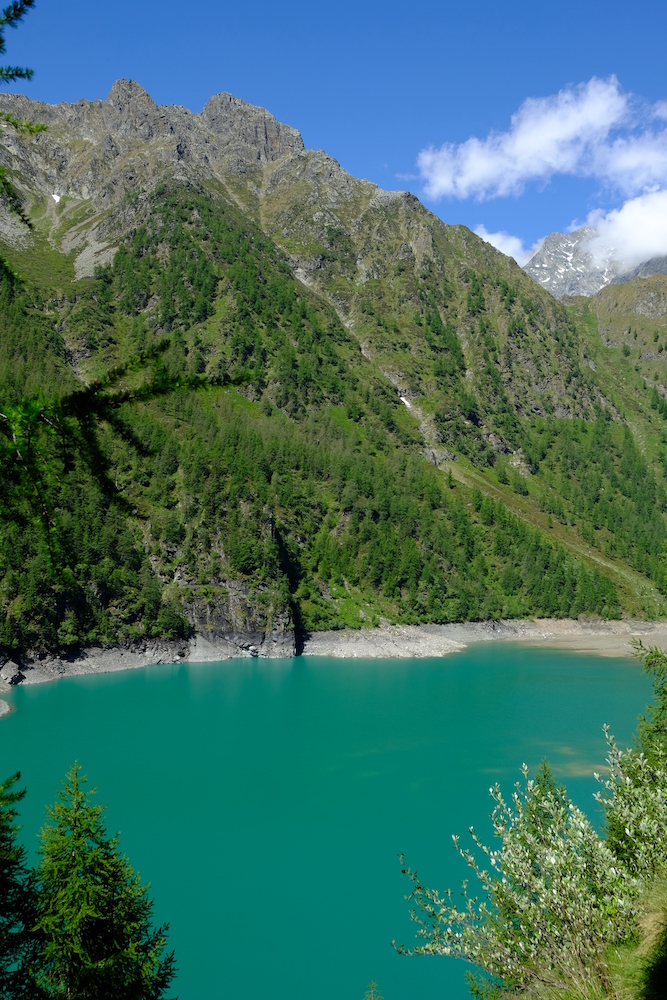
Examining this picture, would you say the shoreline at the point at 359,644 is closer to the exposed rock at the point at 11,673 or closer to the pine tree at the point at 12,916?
the exposed rock at the point at 11,673

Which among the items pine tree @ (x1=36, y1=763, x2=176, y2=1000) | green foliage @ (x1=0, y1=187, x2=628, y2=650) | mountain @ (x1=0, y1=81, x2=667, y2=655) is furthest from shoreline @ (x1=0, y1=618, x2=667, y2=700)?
pine tree @ (x1=36, y1=763, x2=176, y2=1000)

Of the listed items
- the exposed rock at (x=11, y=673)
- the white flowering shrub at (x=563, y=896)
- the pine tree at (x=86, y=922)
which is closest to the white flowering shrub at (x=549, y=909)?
the white flowering shrub at (x=563, y=896)

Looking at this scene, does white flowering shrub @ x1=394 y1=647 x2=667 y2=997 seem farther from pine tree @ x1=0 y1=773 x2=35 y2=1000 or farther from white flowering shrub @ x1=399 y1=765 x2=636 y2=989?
pine tree @ x1=0 y1=773 x2=35 y2=1000

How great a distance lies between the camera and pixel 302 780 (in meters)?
46.7

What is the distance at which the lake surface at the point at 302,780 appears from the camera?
27.2 metres

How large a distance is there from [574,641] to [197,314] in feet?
398

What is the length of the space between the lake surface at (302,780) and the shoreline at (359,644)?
3.43 meters

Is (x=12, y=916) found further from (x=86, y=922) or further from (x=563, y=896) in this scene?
(x=563, y=896)

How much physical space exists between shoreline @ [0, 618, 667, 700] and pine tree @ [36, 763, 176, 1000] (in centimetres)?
5254

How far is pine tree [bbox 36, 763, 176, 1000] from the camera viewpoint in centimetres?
1383

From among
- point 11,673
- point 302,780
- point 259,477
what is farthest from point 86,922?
point 259,477

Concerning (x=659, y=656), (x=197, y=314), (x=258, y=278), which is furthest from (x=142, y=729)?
(x=258, y=278)

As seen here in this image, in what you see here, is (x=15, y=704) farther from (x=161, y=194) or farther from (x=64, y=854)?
(x=161, y=194)

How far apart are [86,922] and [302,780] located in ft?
113
